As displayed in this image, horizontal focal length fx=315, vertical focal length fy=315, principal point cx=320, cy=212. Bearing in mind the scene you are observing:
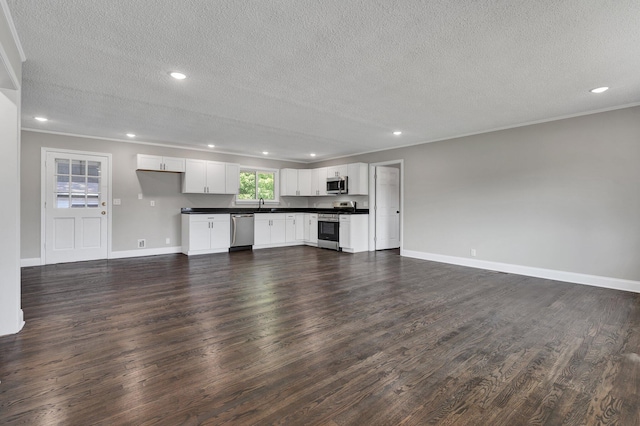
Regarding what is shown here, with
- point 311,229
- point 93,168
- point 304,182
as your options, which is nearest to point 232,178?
point 304,182

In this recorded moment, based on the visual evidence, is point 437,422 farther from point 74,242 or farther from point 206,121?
point 74,242

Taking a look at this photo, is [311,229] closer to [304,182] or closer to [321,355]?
[304,182]

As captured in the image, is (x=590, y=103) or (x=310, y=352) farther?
(x=590, y=103)

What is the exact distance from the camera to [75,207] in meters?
5.88

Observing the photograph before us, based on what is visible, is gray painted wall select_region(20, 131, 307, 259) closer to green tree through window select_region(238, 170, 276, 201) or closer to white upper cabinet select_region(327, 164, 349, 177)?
green tree through window select_region(238, 170, 276, 201)

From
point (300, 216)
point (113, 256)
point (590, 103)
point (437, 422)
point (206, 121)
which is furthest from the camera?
point (300, 216)

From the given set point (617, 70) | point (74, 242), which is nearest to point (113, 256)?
point (74, 242)

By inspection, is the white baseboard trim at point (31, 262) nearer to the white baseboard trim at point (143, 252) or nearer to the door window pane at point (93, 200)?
the white baseboard trim at point (143, 252)

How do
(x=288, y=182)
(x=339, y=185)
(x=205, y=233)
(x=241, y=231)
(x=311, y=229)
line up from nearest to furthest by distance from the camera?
(x=205, y=233) < (x=241, y=231) < (x=339, y=185) < (x=311, y=229) < (x=288, y=182)

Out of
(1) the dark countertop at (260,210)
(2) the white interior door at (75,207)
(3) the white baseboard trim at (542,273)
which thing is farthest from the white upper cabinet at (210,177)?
(3) the white baseboard trim at (542,273)

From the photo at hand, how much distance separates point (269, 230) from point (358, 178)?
101 inches

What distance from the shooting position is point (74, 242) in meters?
5.86

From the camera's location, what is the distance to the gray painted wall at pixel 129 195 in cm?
549

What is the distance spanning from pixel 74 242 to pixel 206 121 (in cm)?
355
